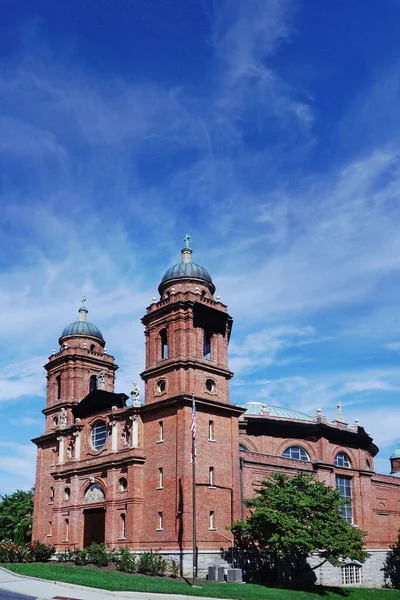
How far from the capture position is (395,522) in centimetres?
6097

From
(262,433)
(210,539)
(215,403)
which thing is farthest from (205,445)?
(262,433)

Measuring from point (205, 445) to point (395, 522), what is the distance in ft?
86.9

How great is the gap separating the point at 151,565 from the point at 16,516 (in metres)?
36.0

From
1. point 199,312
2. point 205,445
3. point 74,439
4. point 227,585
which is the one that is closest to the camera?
point 227,585

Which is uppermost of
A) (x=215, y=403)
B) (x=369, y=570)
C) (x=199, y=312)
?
(x=199, y=312)

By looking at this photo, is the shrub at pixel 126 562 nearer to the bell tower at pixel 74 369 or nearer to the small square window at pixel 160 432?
the small square window at pixel 160 432

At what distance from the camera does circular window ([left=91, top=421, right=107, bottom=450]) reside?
51125 millimetres

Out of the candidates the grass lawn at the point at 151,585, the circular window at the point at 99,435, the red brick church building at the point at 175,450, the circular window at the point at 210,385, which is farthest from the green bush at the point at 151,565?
the circular window at the point at 99,435

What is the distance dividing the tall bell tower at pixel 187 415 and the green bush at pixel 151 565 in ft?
4.40

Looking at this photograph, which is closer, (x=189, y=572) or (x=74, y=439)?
(x=189, y=572)

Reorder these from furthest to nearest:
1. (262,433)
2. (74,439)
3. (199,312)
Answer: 1. (262,433)
2. (74,439)
3. (199,312)

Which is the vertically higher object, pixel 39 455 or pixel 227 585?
pixel 39 455

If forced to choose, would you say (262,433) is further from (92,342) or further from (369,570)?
(92,342)

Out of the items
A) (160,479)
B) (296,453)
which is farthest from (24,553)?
(296,453)
